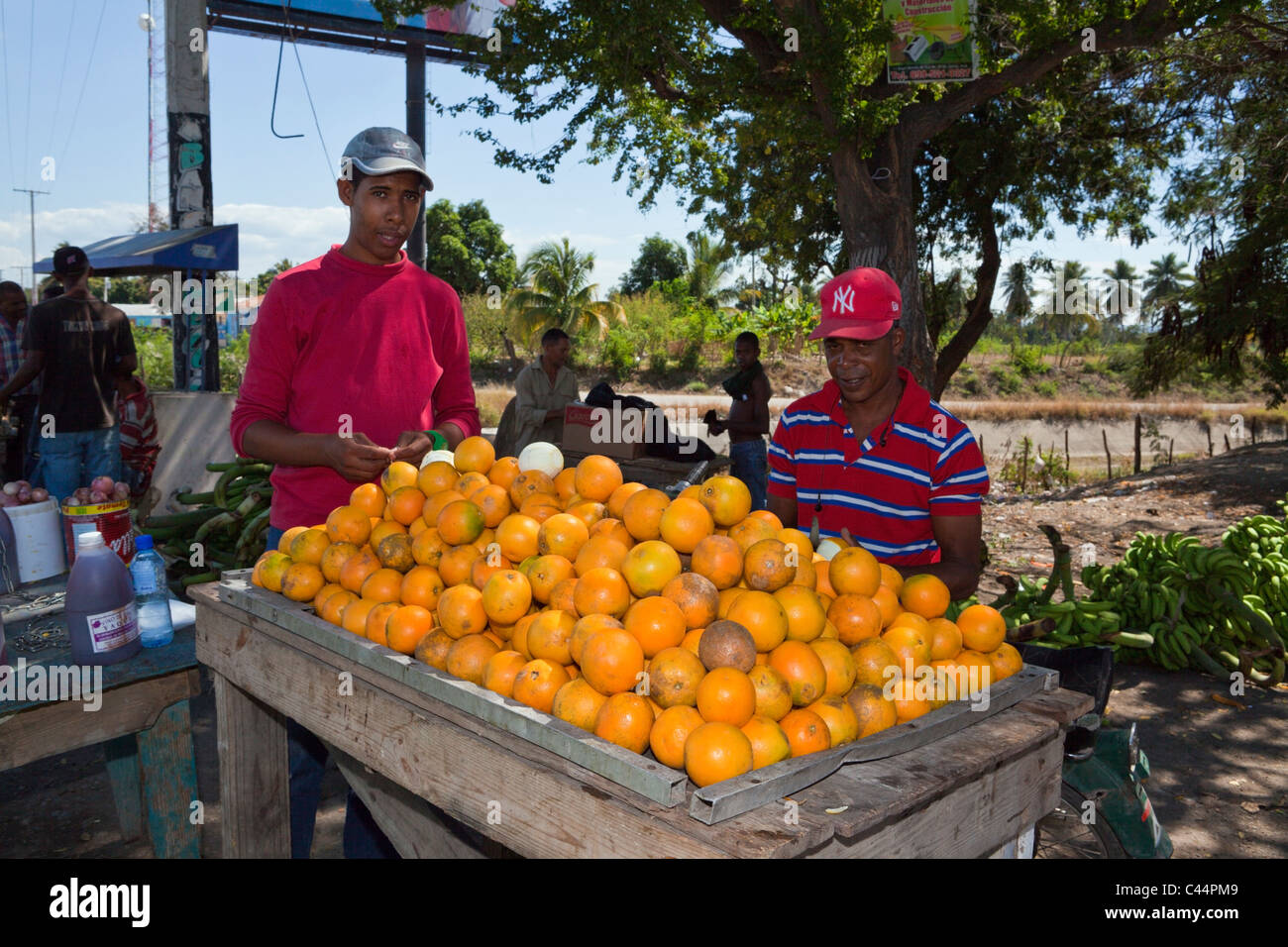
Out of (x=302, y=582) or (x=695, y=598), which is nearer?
(x=695, y=598)

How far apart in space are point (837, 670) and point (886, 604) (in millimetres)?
272

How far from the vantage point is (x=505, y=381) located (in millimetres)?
31562

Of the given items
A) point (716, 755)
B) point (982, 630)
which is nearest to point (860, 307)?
point (982, 630)

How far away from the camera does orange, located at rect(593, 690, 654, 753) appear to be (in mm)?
1447

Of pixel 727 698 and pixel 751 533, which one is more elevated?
pixel 751 533

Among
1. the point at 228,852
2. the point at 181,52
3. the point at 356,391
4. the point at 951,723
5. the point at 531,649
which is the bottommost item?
the point at 228,852

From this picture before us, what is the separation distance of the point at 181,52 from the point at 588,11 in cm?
343

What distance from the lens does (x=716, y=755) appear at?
1312 mm

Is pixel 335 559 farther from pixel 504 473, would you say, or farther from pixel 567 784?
pixel 567 784

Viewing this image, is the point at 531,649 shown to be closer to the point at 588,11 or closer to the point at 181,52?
the point at 588,11

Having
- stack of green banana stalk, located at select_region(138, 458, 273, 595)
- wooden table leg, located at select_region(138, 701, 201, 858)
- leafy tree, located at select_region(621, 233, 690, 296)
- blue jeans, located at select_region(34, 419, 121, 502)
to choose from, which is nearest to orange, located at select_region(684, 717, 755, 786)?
wooden table leg, located at select_region(138, 701, 201, 858)
